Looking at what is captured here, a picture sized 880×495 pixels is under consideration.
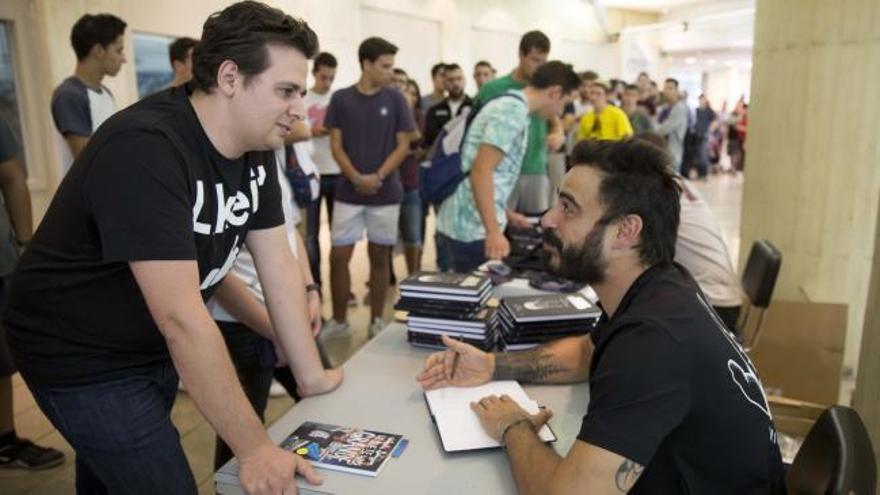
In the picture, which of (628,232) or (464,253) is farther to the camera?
(464,253)

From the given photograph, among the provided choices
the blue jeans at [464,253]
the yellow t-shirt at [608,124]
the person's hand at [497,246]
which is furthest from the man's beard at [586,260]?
the yellow t-shirt at [608,124]

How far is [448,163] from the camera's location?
9.52 ft

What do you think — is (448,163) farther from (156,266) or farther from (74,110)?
(156,266)

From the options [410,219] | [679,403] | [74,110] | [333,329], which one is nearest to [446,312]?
[679,403]

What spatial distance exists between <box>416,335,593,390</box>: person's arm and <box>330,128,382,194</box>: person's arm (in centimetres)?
234

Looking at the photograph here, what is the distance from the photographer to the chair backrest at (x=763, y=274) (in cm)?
265

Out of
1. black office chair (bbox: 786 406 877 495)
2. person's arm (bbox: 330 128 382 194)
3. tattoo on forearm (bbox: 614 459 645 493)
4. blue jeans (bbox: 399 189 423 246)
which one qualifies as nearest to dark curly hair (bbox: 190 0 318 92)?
tattoo on forearm (bbox: 614 459 645 493)

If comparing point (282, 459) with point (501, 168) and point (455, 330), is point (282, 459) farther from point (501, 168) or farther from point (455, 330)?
point (501, 168)

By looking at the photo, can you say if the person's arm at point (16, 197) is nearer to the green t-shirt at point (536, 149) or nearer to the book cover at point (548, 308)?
the book cover at point (548, 308)

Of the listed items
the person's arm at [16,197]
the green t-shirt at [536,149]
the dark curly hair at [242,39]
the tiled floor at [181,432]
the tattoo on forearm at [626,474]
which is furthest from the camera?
the green t-shirt at [536,149]

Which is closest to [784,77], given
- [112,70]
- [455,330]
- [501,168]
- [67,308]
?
[501,168]

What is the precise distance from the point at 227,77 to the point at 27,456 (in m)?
2.15

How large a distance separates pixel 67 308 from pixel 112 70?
7.31 feet

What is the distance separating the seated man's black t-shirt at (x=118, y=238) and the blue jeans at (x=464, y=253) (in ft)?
Result: 5.44
